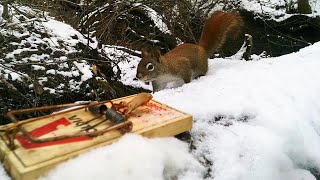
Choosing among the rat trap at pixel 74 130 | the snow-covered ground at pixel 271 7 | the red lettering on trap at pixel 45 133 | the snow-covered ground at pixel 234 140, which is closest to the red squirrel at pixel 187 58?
the snow-covered ground at pixel 234 140

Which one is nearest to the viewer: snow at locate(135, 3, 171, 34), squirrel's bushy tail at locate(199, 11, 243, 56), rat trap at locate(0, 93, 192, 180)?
rat trap at locate(0, 93, 192, 180)


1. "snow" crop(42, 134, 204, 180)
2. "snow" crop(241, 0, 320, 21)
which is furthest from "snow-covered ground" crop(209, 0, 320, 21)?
"snow" crop(42, 134, 204, 180)

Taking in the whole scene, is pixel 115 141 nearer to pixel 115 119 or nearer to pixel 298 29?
pixel 115 119

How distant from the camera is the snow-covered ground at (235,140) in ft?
3.53

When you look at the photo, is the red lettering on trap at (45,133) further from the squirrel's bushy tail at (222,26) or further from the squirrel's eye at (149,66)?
the squirrel's bushy tail at (222,26)

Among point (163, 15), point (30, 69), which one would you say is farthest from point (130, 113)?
point (163, 15)

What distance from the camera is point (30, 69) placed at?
2021 millimetres

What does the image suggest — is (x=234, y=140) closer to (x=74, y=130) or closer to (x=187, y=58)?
(x=74, y=130)

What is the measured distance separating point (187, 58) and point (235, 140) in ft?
5.90

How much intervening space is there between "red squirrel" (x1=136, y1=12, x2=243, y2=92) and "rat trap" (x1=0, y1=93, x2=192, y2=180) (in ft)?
4.26

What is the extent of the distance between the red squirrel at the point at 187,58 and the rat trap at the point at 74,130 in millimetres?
1298

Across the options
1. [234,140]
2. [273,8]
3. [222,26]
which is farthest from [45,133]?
[273,8]

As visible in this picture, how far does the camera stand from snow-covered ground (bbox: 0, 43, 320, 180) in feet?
3.53

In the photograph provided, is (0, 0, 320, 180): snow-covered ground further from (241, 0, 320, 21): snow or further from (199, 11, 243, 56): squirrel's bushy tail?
(241, 0, 320, 21): snow
